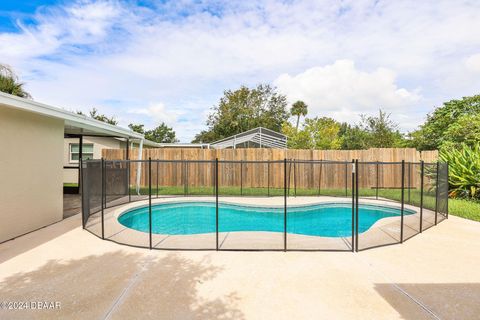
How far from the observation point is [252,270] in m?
3.55

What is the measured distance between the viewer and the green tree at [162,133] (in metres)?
35.5

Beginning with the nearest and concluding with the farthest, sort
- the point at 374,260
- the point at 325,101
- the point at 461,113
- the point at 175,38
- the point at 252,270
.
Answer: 1. the point at 252,270
2. the point at 374,260
3. the point at 175,38
4. the point at 461,113
5. the point at 325,101

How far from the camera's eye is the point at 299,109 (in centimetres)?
2878

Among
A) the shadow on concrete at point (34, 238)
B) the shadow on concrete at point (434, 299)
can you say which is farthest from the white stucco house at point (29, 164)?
the shadow on concrete at point (434, 299)

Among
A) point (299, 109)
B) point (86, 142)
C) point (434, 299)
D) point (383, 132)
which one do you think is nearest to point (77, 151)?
point (86, 142)

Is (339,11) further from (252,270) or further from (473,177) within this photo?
(252,270)

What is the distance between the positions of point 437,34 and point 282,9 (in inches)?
192

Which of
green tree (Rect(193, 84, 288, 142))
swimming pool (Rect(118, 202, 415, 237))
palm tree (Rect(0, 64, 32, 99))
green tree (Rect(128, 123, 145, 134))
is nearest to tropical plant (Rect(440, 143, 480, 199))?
swimming pool (Rect(118, 202, 415, 237))

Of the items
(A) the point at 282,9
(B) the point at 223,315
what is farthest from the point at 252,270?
(A) the point at 282,9

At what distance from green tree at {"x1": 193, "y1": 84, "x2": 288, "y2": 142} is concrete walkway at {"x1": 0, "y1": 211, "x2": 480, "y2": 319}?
23.6 m

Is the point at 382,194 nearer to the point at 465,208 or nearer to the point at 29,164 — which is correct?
the point at 465,208

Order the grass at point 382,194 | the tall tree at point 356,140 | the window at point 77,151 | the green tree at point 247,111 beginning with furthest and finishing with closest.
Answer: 1. the green tree at point 247,111
2. the tall tree at point 356,140
3. the window at point 77,151
4. the grass at point 382,194

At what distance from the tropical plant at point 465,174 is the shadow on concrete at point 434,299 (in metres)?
6.97

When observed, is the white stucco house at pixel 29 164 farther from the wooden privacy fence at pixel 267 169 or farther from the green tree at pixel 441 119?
the green tree at pixel 441 119
